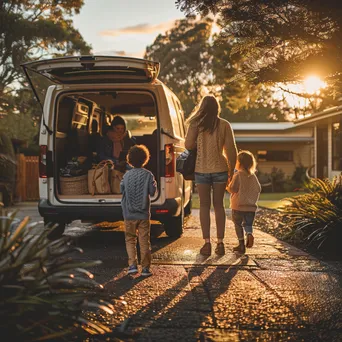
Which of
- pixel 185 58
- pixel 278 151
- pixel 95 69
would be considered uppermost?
pixel 185 58

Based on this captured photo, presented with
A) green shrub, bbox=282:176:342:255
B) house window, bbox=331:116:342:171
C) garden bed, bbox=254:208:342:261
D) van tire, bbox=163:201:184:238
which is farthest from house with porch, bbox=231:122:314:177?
van tire, bbox=163:201:184:238

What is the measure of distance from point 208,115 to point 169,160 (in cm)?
116

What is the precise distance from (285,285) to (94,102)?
6.28m

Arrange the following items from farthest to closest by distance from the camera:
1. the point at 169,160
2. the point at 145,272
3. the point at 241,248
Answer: the point at 169,160
the point at 241,248
the point at 145,272

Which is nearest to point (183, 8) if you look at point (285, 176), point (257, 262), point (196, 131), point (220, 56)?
point (196, 131)

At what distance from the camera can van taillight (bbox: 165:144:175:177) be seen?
28.5ft

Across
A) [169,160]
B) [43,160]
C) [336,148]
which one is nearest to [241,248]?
[169,160]

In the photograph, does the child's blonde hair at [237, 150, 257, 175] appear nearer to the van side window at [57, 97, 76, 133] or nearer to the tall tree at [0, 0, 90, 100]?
the van side window at [57, 97, 76, 133]

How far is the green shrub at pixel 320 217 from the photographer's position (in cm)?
887

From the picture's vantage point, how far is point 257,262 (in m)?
7.38

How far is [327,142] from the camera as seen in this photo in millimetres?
25938

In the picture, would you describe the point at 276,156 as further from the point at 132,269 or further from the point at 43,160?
the point at 132,269

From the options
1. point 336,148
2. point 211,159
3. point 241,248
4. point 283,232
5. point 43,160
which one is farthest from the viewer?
point 336,148

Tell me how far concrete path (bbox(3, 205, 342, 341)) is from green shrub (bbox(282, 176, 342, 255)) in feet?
1.77
